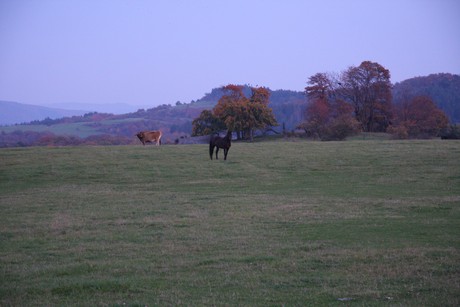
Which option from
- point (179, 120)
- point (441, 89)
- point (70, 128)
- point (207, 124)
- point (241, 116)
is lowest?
point (207, 124)

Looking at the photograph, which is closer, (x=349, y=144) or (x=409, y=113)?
(x=349, y=144)

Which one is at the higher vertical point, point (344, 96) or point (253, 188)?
point (344, 96)

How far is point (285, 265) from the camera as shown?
996cm


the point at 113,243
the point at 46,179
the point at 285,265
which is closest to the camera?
the point at 285,265

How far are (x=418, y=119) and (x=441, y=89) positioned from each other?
180 feet

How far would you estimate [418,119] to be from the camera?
7269cm

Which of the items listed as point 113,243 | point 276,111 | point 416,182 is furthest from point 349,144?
point 276,111

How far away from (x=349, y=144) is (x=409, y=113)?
129 ft

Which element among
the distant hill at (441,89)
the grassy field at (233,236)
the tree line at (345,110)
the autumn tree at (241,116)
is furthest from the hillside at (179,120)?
the grassy field at (233,236)

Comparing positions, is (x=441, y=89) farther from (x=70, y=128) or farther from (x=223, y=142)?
(x=223, y=142)

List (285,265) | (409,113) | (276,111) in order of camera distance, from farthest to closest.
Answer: (276,111), (409,113), (285,265)

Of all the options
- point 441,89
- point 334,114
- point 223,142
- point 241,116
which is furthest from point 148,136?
point 441,89

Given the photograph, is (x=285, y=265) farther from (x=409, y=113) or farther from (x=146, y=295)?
(x=409, y=113)

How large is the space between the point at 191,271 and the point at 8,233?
6660 millimetres
